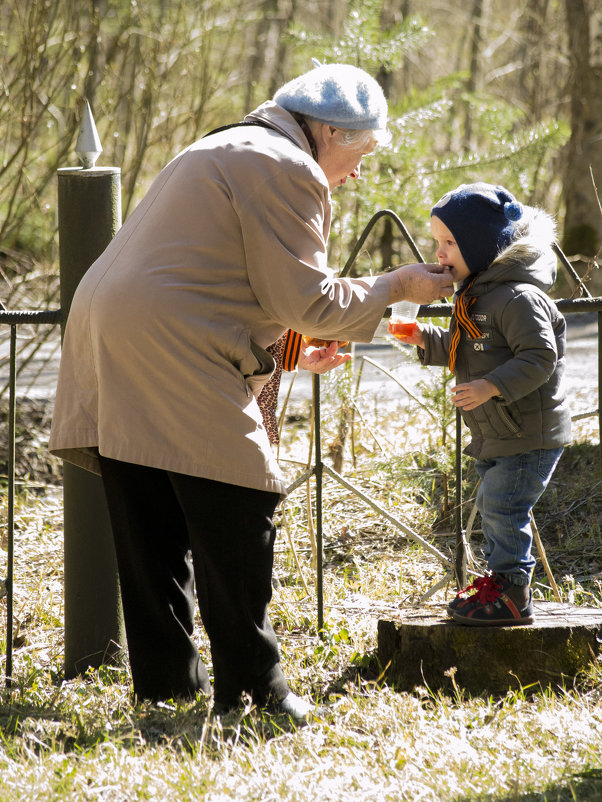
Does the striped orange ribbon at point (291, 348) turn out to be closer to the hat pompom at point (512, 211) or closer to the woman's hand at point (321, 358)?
the woman's hand at point (321, 358)

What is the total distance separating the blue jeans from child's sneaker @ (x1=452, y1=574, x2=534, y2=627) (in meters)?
0.03

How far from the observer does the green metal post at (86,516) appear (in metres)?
2.69

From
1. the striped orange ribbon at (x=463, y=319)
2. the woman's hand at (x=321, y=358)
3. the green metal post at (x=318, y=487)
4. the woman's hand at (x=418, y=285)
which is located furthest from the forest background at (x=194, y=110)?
the woman's hand at (x=418, y=285)

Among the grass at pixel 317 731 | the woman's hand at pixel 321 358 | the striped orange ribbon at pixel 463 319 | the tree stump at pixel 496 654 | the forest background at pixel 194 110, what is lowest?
the grass at pixel 317 731

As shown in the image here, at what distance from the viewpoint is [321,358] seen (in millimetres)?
2600

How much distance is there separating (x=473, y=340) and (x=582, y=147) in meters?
6.69

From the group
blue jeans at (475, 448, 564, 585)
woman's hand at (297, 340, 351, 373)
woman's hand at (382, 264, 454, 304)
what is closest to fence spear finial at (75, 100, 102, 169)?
woman's hand at (297, 340, 351, 373)

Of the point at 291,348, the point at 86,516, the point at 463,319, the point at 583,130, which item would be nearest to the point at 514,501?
the point at 463,319

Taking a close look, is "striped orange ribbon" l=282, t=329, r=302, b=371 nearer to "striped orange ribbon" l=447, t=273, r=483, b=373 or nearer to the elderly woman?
the elderly woman

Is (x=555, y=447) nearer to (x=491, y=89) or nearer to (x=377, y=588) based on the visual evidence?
(x=377, y=588)

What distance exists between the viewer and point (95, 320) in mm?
2162

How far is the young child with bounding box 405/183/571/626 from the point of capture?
2.31m

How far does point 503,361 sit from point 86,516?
127 cm

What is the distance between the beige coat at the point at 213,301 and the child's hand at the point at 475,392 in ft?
0.92
